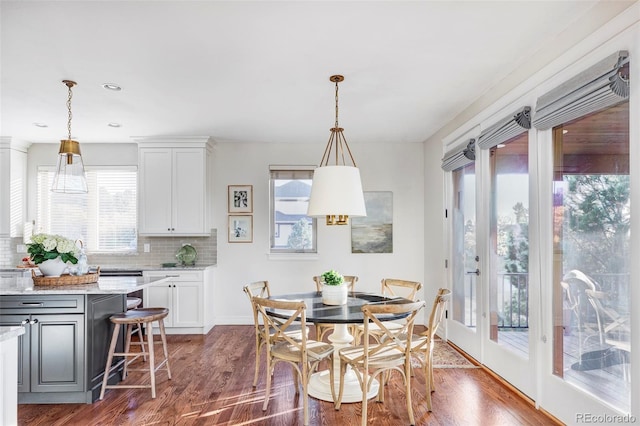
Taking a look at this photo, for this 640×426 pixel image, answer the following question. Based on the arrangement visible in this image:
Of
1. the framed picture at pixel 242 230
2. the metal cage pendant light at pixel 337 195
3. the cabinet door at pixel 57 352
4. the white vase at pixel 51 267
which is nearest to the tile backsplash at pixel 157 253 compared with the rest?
the framed picture at pixel 242 230

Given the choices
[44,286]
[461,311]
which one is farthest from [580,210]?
[44,286]

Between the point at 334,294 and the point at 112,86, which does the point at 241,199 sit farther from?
the point at 334,294

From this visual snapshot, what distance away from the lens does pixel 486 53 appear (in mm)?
2998

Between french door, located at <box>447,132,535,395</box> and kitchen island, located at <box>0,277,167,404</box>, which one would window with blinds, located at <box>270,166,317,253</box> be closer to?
french door, located at <box>447,132,535,395</box>

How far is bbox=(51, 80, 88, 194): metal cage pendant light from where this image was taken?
3.37 m

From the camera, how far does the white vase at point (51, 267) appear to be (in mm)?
3352

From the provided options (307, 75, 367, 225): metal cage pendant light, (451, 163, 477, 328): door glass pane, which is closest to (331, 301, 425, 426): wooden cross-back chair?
(307, 75, 367, 225): metal cage pendant light

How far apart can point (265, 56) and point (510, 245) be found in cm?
251

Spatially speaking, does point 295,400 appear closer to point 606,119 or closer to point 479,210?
point 479,210

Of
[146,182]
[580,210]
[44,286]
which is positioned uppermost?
[146,182]

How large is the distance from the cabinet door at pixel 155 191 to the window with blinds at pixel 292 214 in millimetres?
1431

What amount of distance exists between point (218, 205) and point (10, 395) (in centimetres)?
429

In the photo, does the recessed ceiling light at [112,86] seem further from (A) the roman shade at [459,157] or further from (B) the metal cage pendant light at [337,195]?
(A) the roman shade at [459,157]

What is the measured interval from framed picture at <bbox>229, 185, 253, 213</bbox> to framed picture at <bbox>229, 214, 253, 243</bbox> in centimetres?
10
